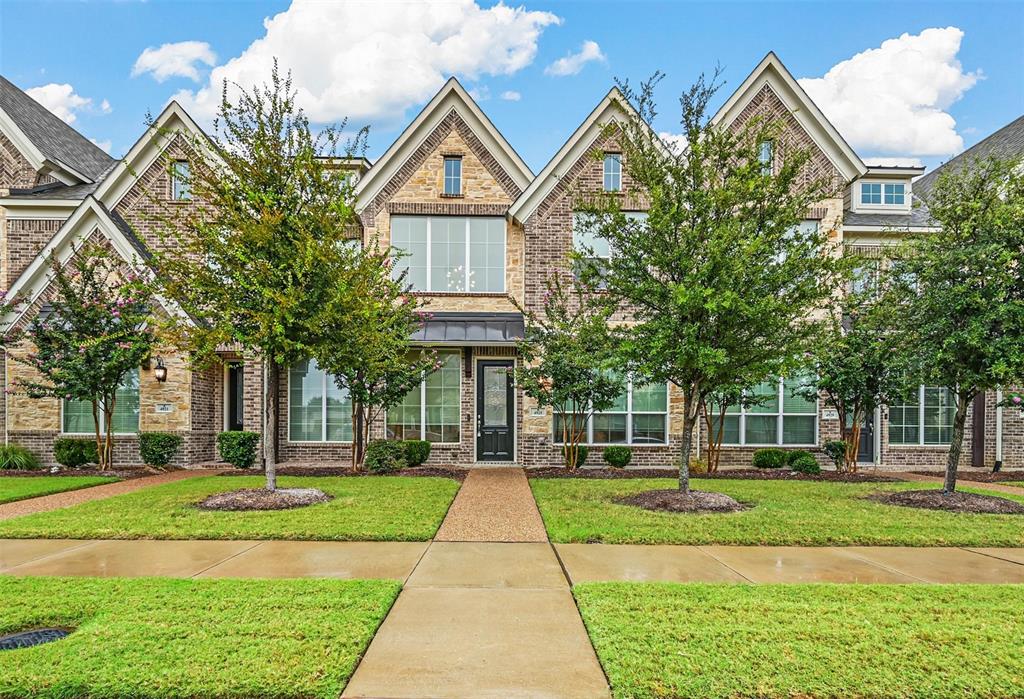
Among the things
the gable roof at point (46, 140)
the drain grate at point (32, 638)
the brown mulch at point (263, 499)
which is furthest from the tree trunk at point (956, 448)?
the gable roof at point (46, 140)

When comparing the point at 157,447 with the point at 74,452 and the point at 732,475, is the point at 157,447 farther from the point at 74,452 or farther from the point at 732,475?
the point at 732,475

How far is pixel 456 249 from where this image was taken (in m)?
15.3

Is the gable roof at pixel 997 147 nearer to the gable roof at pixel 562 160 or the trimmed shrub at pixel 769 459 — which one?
the trimmed shrub at pixel 769 459

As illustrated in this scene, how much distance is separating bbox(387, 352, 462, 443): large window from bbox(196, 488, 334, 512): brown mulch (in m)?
5.10

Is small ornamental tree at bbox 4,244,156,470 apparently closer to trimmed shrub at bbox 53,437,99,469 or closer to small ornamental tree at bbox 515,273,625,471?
trimmed shrub at bbox 53,437,99,469

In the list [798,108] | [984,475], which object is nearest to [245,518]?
[798,108]

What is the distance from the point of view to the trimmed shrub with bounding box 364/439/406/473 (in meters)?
13.0

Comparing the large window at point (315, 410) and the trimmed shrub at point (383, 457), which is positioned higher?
the large window at point (315, 410)

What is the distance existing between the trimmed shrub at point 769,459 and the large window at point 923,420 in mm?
3777

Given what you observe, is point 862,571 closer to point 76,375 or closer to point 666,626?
point 666,626

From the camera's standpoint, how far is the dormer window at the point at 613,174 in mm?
15109

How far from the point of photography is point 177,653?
3.62 meters

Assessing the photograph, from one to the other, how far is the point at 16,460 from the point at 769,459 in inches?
691

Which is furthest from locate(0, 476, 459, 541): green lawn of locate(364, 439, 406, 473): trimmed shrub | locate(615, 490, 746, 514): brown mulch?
locate(615, 490, 746, 514): brown mulch
